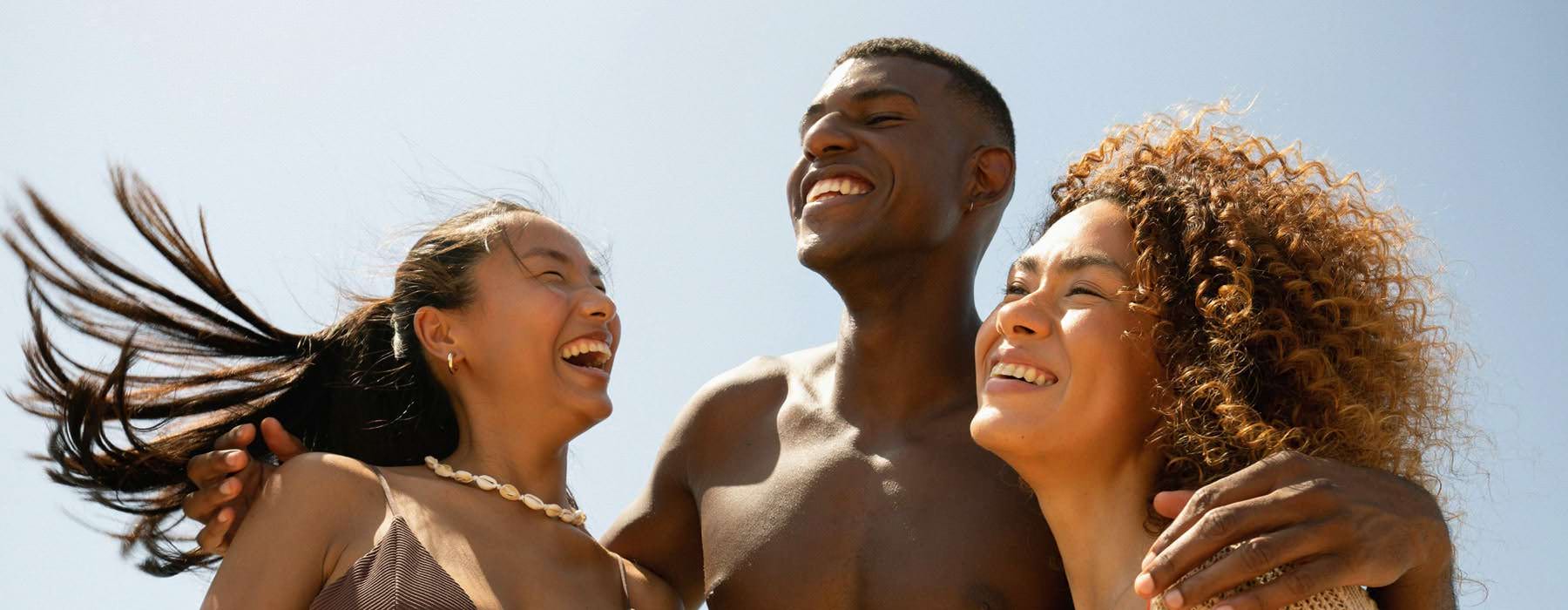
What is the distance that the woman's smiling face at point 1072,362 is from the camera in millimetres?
4270

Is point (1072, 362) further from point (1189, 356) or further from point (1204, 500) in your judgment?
point (1204, 500)

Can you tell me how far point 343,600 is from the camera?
4.35m

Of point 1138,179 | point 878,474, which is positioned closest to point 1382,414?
point 1138,179

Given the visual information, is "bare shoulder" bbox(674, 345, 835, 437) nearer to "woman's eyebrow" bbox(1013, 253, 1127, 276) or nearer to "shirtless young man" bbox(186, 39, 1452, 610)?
"shirtless young man" bbox(186, 39, 1452, 610)

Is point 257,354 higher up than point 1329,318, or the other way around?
point 1329,318

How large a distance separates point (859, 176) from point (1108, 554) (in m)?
2.09

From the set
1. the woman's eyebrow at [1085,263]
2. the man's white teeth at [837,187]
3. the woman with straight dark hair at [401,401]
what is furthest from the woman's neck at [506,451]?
the woman's eyebrow at [1085,263]

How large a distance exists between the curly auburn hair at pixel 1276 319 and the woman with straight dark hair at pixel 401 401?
1847mm

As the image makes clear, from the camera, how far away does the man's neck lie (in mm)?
5750

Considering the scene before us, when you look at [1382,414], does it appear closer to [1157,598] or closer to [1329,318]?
[1329,318]

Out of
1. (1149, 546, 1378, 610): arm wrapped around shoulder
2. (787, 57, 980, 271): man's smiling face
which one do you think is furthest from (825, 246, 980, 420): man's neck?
(1149, 546, 1378, 610): arm wrapped around shoulder

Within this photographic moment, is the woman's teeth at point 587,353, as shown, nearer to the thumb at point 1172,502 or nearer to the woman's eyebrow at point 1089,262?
the woman's eyebrow at point 1089,262

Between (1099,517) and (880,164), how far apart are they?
6.50ft

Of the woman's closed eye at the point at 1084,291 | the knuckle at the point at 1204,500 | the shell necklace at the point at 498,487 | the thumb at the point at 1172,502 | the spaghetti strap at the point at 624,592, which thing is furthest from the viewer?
the spaghetti strap at the point at 624,592
